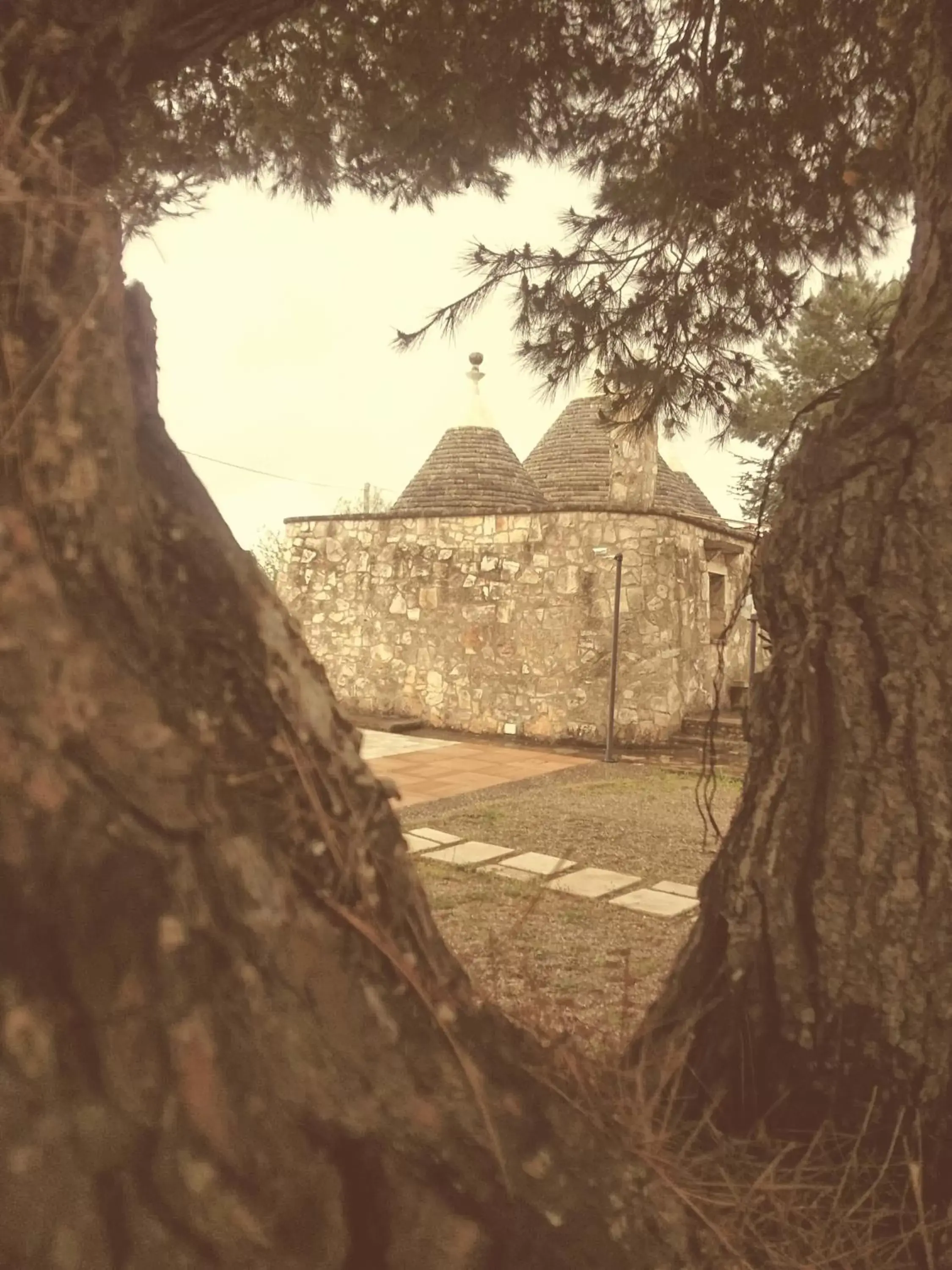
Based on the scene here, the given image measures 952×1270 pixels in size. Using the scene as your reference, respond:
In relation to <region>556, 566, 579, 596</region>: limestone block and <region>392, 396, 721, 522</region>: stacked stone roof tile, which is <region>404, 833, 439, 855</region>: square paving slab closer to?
<region>556, 566, 579, 596</region>: limestone block

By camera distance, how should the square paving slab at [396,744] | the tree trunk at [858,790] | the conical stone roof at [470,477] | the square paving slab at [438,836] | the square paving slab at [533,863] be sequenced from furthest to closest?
the conical stone roof at [470,477], the square paving slab at [396,744], the square paving slab at [438,836], the square paving slab at [533,863], the tree trunk at [858,790]

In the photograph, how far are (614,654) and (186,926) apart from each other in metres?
8.08

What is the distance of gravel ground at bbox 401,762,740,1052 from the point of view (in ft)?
6.27

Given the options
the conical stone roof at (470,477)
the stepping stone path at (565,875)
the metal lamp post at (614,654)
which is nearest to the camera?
the stepping stone path at (565,875)

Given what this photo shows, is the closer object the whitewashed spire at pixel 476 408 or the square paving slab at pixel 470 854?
the square paving slab at pixel 470 854

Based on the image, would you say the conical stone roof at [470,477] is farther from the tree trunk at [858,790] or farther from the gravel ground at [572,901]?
the tree trunk at [858,790]

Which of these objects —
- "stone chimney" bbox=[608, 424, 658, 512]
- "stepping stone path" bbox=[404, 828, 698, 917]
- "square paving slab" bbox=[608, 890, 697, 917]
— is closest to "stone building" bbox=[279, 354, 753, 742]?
"stone chimney" bbox=[608, 424, 658, 512]

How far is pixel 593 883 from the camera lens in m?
4.29

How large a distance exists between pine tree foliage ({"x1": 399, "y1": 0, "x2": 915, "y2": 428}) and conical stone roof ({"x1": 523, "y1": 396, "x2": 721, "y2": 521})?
24.9ft

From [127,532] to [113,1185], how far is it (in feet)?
1.66

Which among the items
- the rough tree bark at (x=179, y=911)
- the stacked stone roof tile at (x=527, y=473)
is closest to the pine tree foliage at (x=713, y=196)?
the rough tree bark at (x=179, y=911)

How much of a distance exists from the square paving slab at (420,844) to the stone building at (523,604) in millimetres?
4014

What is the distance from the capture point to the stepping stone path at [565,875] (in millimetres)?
3998

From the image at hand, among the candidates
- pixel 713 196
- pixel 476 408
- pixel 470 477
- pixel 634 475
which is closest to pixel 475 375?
pixel 476 408
